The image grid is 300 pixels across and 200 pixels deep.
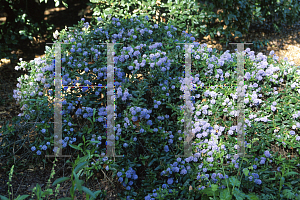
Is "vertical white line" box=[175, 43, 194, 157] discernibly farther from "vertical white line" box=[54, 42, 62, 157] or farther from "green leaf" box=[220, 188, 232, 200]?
"vertical white line" box=[54, 42, 62, 157]

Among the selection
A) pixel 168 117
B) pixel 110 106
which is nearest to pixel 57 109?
pixel 110 106

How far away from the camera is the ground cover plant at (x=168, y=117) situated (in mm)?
2375

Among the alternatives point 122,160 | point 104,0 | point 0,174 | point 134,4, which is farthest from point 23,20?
point 122,160

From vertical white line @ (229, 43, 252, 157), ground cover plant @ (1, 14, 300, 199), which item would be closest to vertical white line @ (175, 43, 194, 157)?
ground cover plant @ (1, 14, 300, 199)

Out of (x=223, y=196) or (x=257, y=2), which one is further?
(x=257, y=2)

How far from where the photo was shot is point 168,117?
266 cm

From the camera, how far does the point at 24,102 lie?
2.86 metres

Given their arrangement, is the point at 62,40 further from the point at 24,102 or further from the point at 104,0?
the point at 104,0

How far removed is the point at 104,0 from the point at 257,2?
2.51 meters

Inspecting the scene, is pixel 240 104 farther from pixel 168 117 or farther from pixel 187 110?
pixel 168 117

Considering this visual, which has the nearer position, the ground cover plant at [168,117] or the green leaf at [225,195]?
the green leaf at [225,195]

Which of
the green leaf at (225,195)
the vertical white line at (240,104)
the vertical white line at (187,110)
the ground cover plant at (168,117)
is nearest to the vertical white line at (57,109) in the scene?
the ground cover plant at (168,117)

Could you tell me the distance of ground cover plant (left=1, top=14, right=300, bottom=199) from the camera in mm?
2375

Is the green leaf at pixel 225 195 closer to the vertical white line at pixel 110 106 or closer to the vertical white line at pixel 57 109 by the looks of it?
the vertical white line at pixel 110 106
